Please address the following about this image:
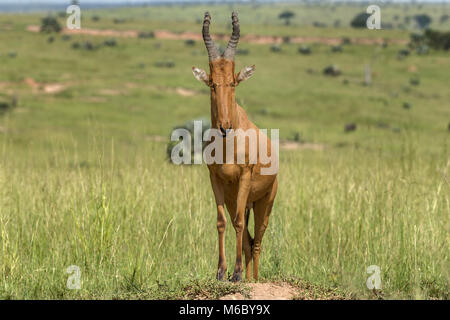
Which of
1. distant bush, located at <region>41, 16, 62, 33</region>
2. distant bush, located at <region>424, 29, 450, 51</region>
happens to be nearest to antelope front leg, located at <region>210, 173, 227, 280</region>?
distant bush, located at <region>424, 29, 450, 51</region>

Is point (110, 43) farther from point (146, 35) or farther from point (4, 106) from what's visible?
point (4, 106)

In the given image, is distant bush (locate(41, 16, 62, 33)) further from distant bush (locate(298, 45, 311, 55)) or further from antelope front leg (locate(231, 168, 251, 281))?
antelope front leg (locate(231, 168, 251, 281))

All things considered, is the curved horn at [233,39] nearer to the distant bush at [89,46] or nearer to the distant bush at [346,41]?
the distant bush at [89,46]

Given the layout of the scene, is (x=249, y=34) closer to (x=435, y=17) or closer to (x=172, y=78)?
(x=172, y=78)

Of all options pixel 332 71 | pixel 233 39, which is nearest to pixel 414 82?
pixel 332 71

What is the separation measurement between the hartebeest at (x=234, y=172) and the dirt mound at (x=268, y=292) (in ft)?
0.68

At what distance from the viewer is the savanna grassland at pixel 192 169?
6301mm

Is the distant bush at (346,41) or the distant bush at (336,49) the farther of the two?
the distant bush at (346,41)

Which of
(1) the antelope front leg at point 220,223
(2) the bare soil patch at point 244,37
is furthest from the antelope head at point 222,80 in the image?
(2) the bare soil patch at point 244,37

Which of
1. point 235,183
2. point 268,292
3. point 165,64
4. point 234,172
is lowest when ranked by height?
point 268,292

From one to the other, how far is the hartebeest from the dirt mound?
209 mm

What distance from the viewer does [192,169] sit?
9.18 m

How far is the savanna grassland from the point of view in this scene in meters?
6.30

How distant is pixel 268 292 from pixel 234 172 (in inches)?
42.8
